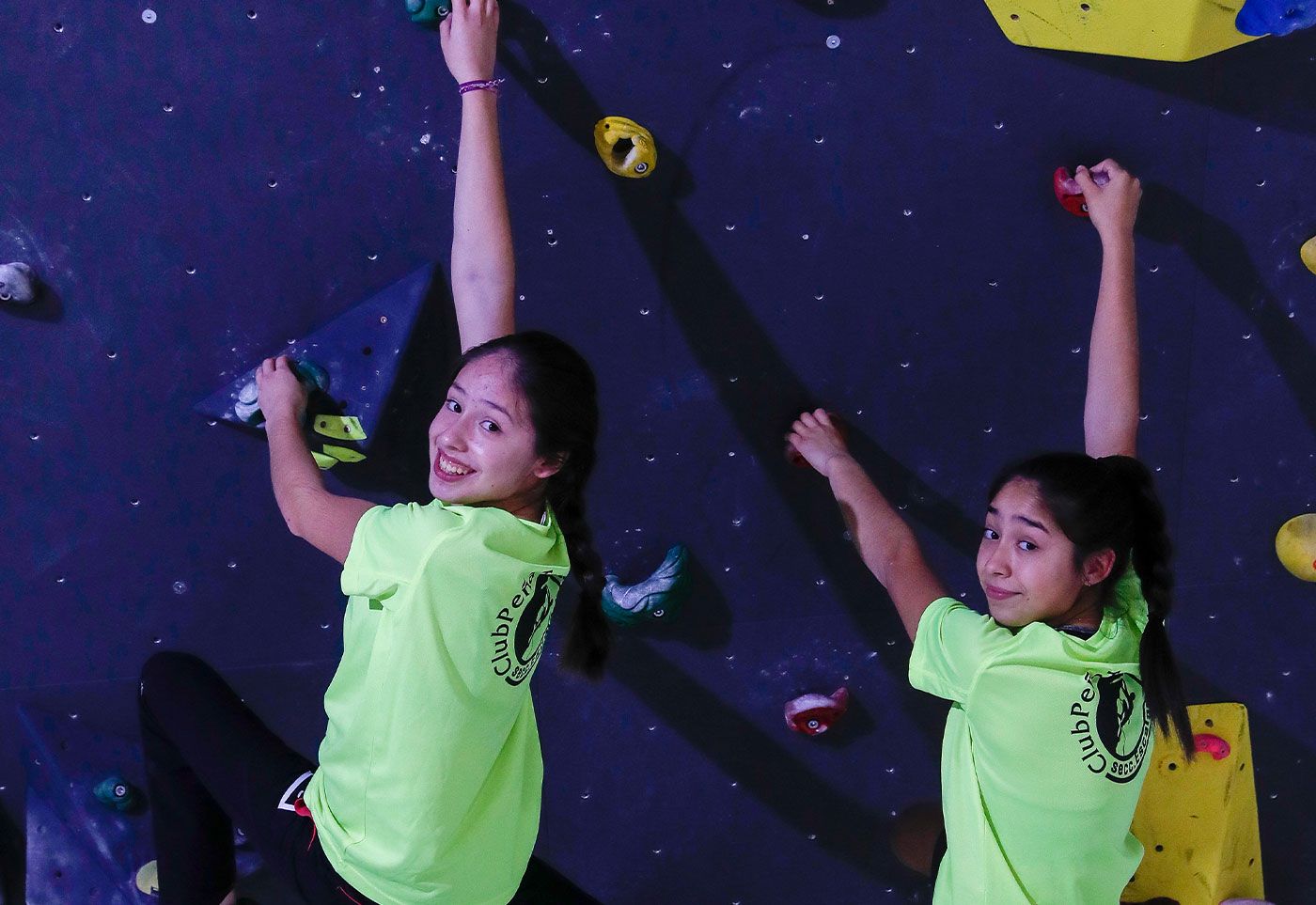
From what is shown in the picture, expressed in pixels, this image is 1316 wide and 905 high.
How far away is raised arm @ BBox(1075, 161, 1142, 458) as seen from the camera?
1832mm

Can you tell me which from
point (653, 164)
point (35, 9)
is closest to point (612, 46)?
point (653, 164)

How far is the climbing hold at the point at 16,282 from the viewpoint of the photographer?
1739 mm

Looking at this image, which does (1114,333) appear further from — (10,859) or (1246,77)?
(10,859)

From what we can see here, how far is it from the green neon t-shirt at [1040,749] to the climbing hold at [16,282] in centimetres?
139

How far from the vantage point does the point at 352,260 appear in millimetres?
1817

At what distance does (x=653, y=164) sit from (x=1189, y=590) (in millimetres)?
1244

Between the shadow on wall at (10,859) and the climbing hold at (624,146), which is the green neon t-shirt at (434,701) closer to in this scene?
the climbing hold at (624,146)

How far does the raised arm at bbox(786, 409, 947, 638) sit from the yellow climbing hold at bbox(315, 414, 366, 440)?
2.29ft

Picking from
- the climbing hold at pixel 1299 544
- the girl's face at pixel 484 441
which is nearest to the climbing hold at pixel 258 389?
the girl's face at pixel 484 441

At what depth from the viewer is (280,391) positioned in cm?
175

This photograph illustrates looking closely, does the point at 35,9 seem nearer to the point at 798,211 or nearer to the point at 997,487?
the point at 798,211

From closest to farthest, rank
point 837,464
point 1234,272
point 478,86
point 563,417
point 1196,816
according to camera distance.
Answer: point 563,417
point 478,86
point 837,464
point 1234,272
point 1196,816

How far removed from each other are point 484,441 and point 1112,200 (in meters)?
1.07

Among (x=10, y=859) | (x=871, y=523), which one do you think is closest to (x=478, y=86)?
(x=871, y=523)
